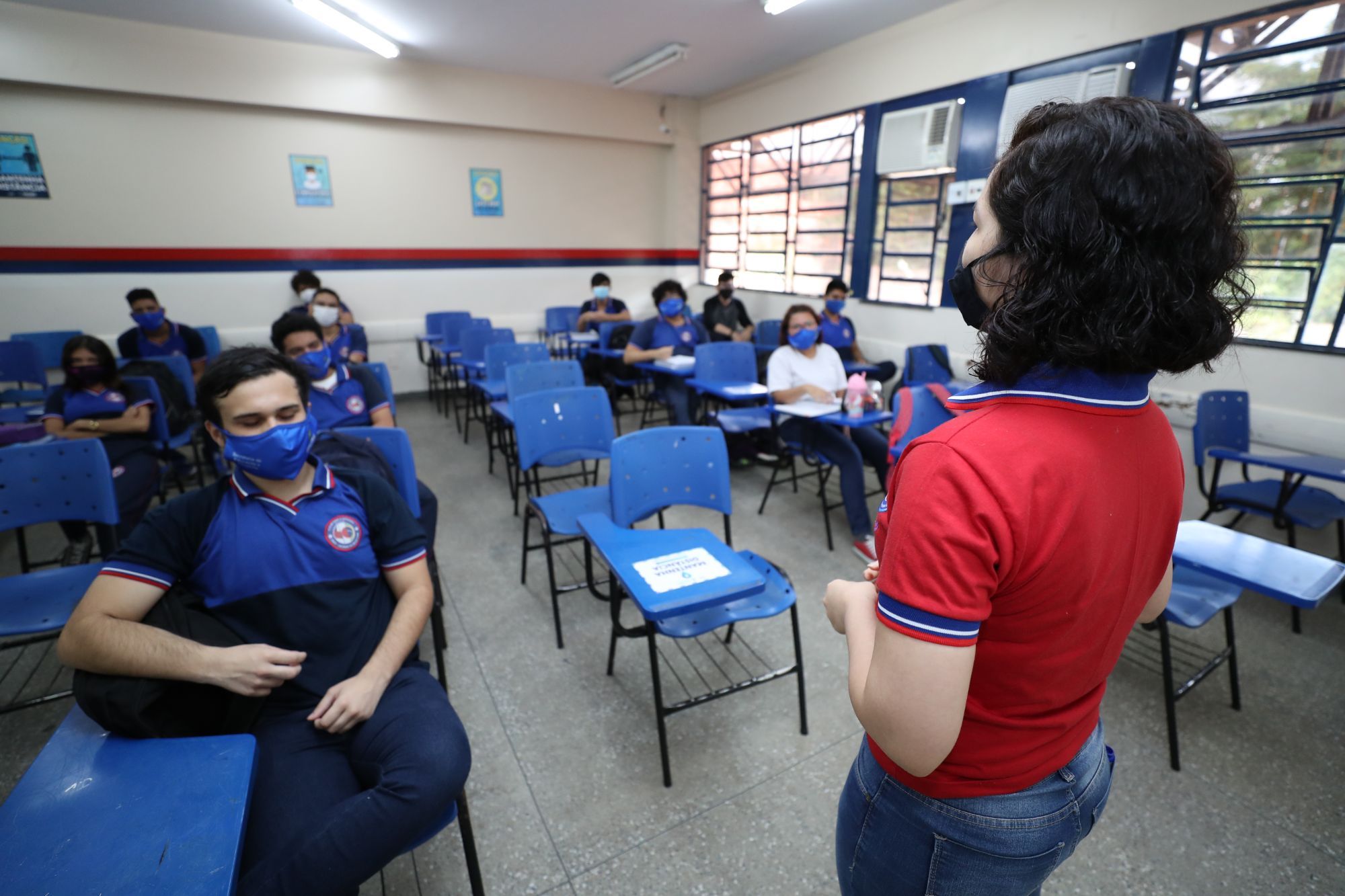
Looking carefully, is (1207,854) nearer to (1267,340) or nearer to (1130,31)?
(1267,340)

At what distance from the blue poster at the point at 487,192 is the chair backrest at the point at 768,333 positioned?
362 centimetres

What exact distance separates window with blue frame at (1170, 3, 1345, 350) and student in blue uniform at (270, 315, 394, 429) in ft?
15.2

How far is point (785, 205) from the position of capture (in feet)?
22.7

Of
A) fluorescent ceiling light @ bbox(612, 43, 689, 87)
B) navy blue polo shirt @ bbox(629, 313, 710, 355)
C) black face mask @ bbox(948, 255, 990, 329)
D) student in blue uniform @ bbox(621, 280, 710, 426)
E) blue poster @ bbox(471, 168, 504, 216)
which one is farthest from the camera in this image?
blue poster @ bbox(471, 168, 504, 216)

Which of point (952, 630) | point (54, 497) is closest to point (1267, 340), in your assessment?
point (952, 630)

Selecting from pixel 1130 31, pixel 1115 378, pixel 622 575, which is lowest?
pixel 622 575

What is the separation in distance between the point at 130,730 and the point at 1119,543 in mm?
1643

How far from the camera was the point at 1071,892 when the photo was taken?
158 cm

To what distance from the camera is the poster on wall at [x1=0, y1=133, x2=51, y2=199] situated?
16.8ft

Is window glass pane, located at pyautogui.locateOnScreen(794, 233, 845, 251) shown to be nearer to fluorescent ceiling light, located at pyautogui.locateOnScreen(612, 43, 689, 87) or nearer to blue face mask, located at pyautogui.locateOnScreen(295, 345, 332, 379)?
fluorescent ceiling light, located at pyautogui.locateOnScreen(612, 43, 689, 87)

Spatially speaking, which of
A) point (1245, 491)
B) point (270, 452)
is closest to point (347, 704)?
point (270, 452)

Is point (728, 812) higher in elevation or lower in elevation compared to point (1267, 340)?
lower

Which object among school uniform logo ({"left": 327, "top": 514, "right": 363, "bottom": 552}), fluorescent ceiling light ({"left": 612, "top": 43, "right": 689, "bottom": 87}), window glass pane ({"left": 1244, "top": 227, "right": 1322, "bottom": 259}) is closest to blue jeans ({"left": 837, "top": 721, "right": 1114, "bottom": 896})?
school uniform logo ({"left": 327, "top": 514, "right": 363, "bottom": 552})

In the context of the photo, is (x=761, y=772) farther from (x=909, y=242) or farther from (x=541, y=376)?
(x=909, y=242)
